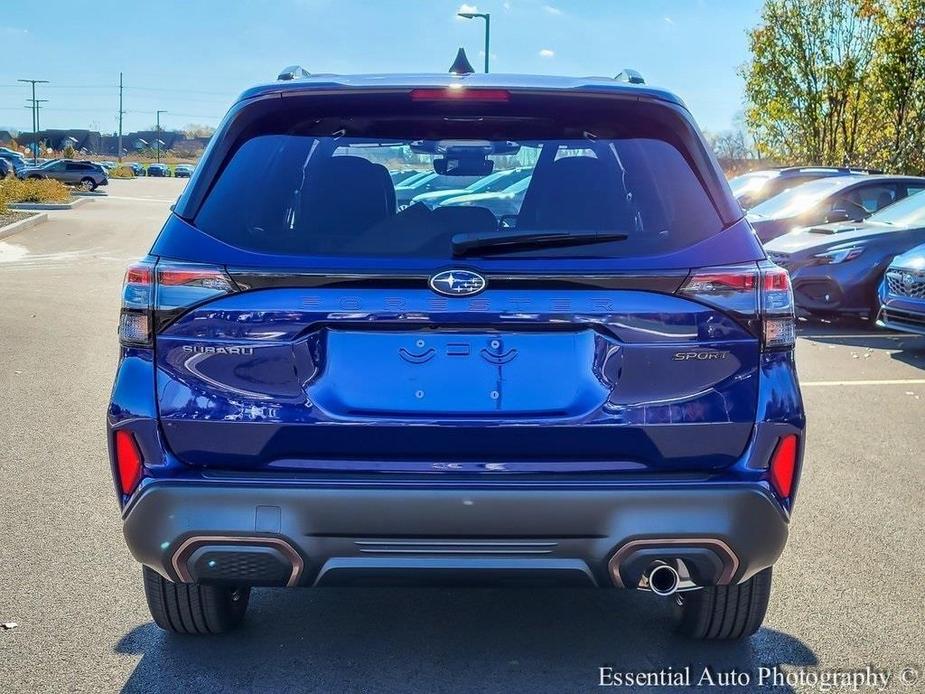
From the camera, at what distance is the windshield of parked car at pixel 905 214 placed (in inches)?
465

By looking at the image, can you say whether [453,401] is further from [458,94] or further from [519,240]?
[458,94]

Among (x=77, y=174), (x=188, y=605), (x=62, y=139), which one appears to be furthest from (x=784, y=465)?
(x=62, y=139)

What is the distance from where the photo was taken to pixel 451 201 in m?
3.50

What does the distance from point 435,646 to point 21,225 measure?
75.5 feet

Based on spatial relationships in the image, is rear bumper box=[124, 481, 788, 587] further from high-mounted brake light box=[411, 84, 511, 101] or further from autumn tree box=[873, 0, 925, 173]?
autumn tree box=[873, 0, 925, 173]

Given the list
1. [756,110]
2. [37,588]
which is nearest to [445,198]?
[37,588]

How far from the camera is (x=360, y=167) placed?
340 cm

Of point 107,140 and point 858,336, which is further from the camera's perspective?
point 107,140

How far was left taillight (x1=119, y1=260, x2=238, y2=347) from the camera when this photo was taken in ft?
10.1

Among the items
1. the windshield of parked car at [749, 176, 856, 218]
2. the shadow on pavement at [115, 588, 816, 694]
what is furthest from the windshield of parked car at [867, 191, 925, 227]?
the shadow on pavement at [115, 588, 816, 694]

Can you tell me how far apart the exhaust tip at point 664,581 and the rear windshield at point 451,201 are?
2.99ft

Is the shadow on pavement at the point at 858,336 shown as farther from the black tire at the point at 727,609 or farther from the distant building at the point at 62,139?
the distant building at the point at 62,139

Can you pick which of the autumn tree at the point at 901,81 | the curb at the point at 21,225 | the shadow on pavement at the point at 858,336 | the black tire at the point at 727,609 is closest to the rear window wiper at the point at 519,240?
the black tire at the point at 727,609

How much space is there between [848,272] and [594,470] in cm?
943
